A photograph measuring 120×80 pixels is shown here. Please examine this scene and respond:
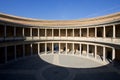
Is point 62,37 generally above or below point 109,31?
below

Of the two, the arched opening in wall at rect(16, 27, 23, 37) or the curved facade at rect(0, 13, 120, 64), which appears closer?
the curved facade at rect(0, 13, 120, 64)

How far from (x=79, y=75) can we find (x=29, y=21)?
26273 millimetres

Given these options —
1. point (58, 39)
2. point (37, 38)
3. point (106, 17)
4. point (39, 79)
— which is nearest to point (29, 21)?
point (37, 38)

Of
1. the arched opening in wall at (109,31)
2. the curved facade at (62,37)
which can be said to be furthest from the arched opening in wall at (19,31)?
the arched opening in wall at (109,31)

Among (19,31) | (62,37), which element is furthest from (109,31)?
(19,31)

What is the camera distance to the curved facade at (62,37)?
25369 millimetres

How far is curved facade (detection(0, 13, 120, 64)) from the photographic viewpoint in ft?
83.2

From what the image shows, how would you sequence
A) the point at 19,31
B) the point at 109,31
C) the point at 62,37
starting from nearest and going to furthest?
the point at 109,31 → the point at 19,31 → the point at 62,37

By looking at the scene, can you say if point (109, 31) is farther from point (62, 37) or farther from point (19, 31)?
point (19, 31)

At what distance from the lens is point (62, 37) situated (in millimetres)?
38594

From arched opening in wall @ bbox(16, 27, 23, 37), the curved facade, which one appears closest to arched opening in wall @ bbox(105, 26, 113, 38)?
the curved facade

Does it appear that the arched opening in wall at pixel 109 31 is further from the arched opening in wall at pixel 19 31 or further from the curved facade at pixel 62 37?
the arched opening in wall at pixel 19 31

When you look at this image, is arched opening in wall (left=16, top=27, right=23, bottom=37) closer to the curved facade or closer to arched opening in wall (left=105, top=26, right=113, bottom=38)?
the curved facade

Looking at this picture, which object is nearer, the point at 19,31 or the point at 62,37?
the point at 19,31
